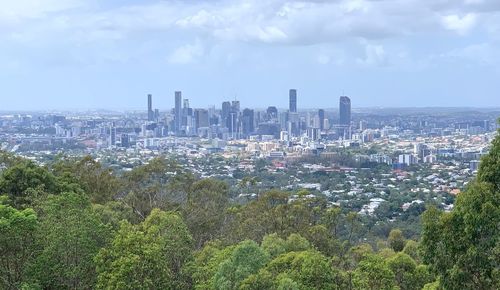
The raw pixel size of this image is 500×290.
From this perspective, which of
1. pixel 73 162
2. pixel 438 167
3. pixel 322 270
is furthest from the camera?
pixel 438 167

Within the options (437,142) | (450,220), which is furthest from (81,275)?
(437,142)

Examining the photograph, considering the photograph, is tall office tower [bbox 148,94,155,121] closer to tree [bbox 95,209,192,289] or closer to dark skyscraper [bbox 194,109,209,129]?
dark skyscraper [bbox 194,109,209,129]

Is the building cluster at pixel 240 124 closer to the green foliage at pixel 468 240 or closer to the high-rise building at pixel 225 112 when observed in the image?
the high-rise building at pixel 225 112

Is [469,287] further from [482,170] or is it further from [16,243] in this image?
[16,243]

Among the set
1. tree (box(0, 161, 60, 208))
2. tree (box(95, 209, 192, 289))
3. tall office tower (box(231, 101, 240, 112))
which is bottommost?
tree (box(95, 209, 192, 289))

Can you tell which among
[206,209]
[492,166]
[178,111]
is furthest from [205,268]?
[178,111]

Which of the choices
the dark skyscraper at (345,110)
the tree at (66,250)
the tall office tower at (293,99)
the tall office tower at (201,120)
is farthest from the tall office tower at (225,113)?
the tree at (66,250)

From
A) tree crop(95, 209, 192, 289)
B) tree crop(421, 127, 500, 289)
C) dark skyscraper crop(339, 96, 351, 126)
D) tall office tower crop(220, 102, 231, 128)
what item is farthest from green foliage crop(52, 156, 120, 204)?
dark skyscraper crop(339, 96, 351, 126)
